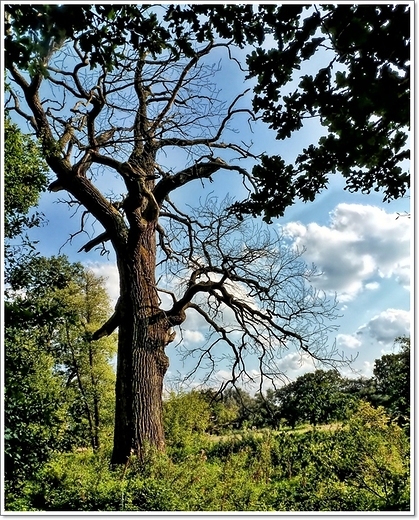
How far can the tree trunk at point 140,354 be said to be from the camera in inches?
235

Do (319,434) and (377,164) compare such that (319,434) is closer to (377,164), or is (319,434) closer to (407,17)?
(377,164)

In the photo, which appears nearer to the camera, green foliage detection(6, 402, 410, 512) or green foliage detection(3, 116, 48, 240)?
green foliage detection(6, 402, 410, 512)

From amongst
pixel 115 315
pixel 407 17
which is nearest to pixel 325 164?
pixel 407 17

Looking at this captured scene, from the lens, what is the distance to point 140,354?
6359 millimetres

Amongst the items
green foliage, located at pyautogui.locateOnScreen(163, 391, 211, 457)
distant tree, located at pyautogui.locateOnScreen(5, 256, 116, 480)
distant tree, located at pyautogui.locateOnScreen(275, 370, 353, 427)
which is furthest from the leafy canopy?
green foliage, located at pyautogui.locateOnScreen(163, 391, 211, 457)

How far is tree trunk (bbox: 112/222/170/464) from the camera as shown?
19.6 ft

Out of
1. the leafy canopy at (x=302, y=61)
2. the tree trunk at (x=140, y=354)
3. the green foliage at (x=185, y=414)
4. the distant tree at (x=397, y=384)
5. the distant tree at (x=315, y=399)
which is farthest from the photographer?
the green foliage at (x=185, y=414)

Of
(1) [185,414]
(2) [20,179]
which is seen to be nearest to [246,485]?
(1) [185,414]

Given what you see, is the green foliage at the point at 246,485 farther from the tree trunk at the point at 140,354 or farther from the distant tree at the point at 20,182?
the distant tree at the point at 20,182

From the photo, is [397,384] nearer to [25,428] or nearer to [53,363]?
[25,428]

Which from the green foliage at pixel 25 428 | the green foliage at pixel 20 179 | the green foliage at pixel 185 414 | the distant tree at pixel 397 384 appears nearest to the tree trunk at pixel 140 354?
the green foliage at pixel 25 428

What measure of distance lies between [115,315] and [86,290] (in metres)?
7.99

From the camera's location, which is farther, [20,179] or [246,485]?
[20,179]

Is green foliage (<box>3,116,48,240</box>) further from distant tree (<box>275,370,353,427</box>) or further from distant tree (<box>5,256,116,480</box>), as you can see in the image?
distant tree (<box>275,370,353,427</box>)
